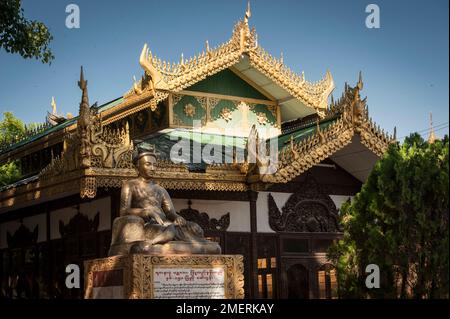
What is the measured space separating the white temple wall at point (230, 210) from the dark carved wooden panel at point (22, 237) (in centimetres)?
506

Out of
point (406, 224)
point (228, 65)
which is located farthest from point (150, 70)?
point (406, 224)

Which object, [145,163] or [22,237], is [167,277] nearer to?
[145,163]

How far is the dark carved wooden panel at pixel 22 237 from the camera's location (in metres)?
21.9

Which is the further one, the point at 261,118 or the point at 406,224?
the point at 261,118

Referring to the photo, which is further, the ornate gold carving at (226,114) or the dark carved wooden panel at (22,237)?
the dark carved wooden panel at (22,237)

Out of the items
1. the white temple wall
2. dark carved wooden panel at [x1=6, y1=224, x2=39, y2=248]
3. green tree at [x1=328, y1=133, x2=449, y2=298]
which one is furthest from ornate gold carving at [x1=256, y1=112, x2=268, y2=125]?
green tree at [x1=328, y1=133, x2=449, y2=298]

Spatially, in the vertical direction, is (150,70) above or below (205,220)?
above

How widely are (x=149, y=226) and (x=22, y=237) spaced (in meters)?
10.5

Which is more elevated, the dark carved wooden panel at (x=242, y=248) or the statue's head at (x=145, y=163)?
the statue's head at (x=145, y=163)

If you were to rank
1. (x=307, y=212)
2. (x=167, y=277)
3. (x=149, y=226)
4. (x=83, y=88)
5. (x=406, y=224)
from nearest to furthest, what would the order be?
(x=406, y=224), (x=167, y=277), (x=149, y=226), (x=83, y=88), (x=307, y=212)

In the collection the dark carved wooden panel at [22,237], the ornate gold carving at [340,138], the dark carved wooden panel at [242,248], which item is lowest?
the dark carved wooden panel at [242,248]

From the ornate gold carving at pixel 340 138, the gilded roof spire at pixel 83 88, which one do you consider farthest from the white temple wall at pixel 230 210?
the gilded roof spire at pixel 83 88

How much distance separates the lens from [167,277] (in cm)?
1255

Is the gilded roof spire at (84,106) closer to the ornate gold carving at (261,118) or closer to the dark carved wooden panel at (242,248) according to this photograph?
the dark carved wooden panel at (242,248)
